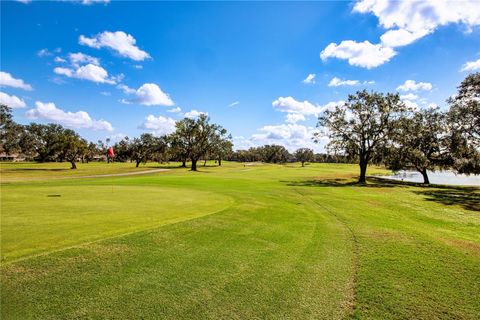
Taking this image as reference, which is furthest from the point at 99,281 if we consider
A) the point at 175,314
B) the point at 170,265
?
the point at 175,314

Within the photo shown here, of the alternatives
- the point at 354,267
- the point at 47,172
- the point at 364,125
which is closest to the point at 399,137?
the point at 364,125

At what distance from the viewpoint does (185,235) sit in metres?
9.22

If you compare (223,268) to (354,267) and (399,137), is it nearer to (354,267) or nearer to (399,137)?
(354,267)

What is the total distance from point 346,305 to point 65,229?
8503 millimetres

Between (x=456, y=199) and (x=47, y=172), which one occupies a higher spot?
(x=456, y=199)

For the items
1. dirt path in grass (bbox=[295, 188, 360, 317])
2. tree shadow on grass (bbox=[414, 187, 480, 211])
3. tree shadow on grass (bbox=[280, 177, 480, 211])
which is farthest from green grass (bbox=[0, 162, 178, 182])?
tree shadow on grass (bbox=[414, 187, 480, 211])

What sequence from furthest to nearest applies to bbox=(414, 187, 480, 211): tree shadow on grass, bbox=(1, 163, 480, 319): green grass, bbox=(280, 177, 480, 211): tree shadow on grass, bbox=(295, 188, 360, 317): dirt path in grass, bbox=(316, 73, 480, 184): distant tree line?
bbox=(316, 73, 480, 184): distant tree line < bbox=(280, 177, 480, 211): tree shadow on grass < bbox=(414, 187, 480, 211): tree shadow on grass < bbox=(295, 188, 360, 317): dirt path in grass < bbox=(1, 163, 480, 319): green grass

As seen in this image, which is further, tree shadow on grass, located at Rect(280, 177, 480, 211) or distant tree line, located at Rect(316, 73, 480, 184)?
distant tree line, located at Rect(316, 73, 480, 184)

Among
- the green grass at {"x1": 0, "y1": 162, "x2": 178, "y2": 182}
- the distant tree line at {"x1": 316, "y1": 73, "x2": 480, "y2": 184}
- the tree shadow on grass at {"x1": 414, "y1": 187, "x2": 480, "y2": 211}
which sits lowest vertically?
the green grass at {"x1": 0, "y1": 162, "x2": 178, "y2": 182}

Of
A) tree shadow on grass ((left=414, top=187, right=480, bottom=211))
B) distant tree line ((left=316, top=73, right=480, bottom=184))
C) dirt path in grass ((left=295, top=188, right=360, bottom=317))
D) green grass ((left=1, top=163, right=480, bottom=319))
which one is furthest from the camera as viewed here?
distant tree line ((left=316, top=73, right=480, bottom=184))

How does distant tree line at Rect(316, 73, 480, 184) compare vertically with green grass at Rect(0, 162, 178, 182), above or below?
above

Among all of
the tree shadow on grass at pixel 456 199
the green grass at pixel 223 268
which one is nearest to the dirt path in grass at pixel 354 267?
the green grass at pixel 223 268

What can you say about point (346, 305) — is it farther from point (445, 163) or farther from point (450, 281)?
point (445, 163)

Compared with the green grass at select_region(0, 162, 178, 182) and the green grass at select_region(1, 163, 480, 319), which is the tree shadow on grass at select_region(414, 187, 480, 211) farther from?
the green grass at select_region(0, 162, 178, 182)
